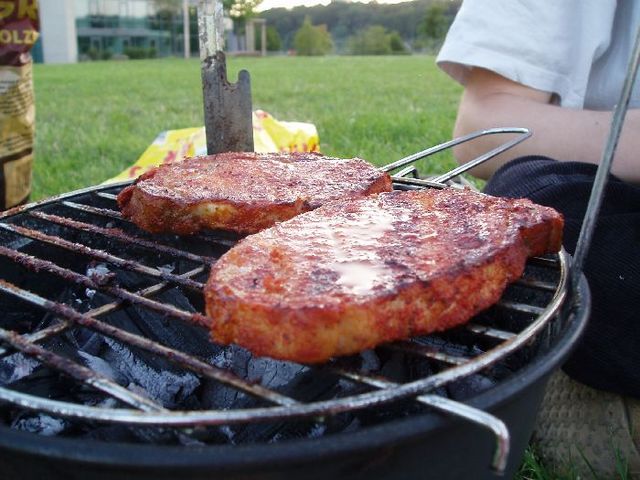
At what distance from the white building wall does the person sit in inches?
1478

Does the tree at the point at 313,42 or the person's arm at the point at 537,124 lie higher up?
the tree at the point at 313,42

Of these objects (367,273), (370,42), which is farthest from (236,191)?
(370,42)

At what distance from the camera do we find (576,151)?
227cm

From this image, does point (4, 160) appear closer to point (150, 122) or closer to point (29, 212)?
point (29, 212)

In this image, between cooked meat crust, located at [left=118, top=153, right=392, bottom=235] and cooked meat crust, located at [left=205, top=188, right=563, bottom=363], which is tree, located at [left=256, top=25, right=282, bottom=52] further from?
cooked meat crust, located at [left=205, top=188, right=563, bottom=363]

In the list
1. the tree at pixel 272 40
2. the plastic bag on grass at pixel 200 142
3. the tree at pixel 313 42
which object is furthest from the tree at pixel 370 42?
the plastic bag on grass at pixel 200 142

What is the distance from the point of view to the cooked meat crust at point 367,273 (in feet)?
3.40

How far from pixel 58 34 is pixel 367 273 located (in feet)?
129

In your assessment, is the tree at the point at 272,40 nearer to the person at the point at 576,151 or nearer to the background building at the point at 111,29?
the background building at the point at 111,29

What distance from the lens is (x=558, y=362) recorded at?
106 cm

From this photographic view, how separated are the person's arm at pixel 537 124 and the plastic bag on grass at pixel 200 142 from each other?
1.25 meters

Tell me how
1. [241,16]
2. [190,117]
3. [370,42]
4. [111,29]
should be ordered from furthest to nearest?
[241,16]
[111,29]
[370,42]
[190,117]

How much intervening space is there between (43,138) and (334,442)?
21.2 feet

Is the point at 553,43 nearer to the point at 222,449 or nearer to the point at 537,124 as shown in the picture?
the point at 537,124
